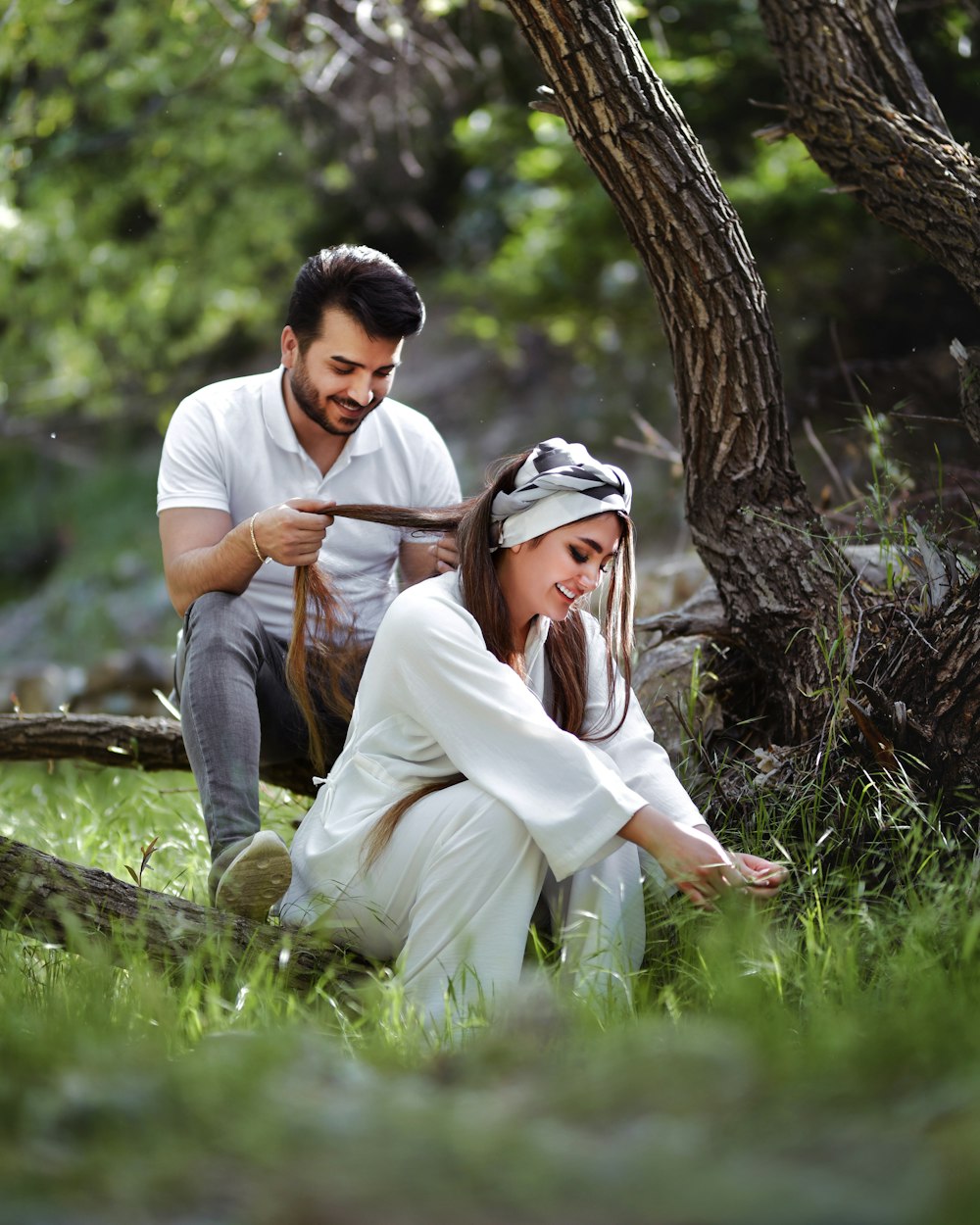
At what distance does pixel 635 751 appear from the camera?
2697mm

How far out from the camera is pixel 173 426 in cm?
331

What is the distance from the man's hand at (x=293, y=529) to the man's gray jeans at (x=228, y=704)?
25 cm

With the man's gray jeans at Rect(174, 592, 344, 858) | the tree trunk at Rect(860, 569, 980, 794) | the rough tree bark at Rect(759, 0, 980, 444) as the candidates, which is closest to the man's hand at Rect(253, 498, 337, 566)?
Result: the man's gray jeans at Rect(174, 592, 344, 858)

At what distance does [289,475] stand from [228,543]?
1.56 ft

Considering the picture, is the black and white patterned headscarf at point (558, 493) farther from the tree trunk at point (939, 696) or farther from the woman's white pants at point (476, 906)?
the tree trunk at point (939, 696)

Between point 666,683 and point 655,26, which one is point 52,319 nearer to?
point 655,26

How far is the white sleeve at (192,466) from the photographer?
3.21m

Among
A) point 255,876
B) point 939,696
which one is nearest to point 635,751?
point 939,696

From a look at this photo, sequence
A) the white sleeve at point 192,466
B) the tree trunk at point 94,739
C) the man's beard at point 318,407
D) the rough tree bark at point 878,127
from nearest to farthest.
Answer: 1. the rough tree bark at point 878,127
2. the white sleeve at point 192,466
3. the man's beard at point 318,407
4. the tree trunk at point 94,739

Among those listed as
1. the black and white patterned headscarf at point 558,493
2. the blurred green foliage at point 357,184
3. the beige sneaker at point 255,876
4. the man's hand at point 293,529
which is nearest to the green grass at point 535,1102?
the beige sneaker at point 255,876

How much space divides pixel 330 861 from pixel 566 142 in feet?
17.4

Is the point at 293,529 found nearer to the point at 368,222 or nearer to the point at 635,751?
the point at 635,751

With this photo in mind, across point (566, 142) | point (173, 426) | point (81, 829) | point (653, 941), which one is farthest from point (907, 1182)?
point (566, 142)

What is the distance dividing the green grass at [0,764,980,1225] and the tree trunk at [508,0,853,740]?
88cm
